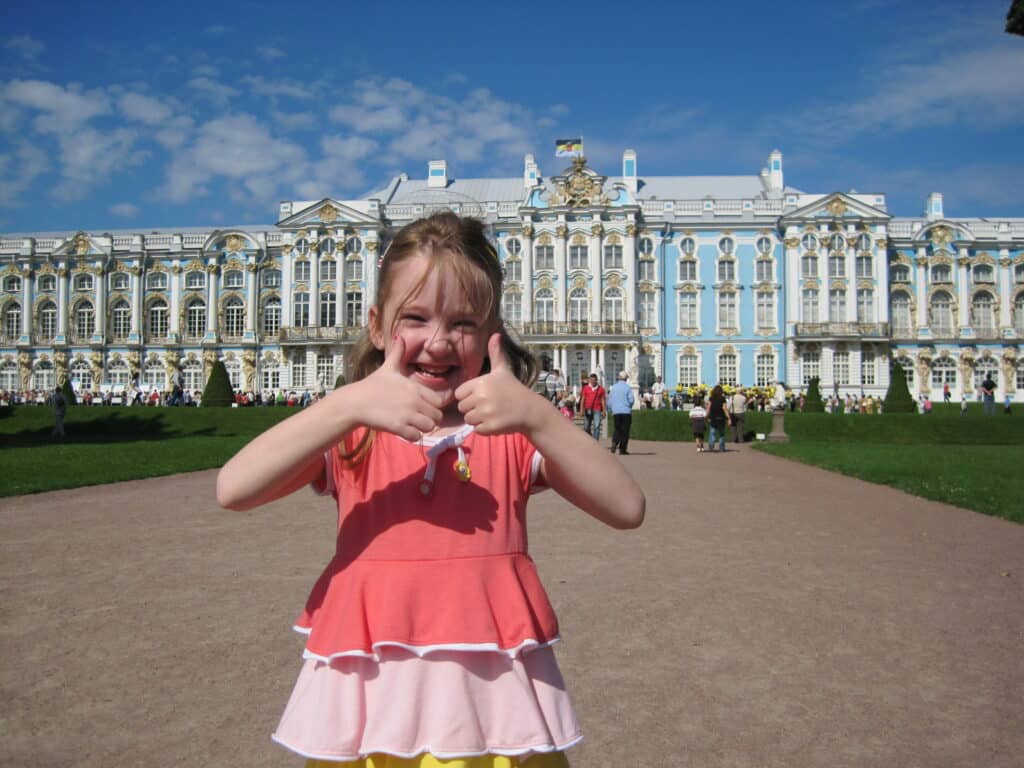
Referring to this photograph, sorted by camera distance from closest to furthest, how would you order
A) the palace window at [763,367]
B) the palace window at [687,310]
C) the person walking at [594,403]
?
1. the person walking at [594,403]
2. the palace window at [763,367]
3. the palace window at [687,310]

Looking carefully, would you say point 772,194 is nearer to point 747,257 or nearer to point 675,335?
point 747,257

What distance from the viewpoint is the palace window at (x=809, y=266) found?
44.0 meters

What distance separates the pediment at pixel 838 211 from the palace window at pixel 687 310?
21.9ft

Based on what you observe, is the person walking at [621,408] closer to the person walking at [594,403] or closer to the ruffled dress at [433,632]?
the person walking at [594,403]

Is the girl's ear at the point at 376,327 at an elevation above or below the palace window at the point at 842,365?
below

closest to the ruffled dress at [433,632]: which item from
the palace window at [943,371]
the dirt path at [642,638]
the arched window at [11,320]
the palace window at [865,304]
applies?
the dirt path at [642,638]

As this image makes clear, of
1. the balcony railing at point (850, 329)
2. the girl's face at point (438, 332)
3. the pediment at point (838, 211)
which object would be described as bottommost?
the girl's face at point (438, 332)

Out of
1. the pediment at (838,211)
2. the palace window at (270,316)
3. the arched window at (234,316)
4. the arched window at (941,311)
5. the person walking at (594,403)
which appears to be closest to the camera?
the person walking at (594,403)

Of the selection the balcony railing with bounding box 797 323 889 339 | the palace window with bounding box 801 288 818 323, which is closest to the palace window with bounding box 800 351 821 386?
the balcony railing with bounding box 797 323 889 339

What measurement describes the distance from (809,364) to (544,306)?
581 inches

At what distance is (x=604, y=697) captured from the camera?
3.32m

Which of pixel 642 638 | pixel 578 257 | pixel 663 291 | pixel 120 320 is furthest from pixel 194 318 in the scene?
pixel 642 638

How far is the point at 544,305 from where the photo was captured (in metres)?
44.9

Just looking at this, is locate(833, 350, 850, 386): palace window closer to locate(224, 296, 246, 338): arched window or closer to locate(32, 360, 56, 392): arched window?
locate(224, 296, 246, 338): arched window
